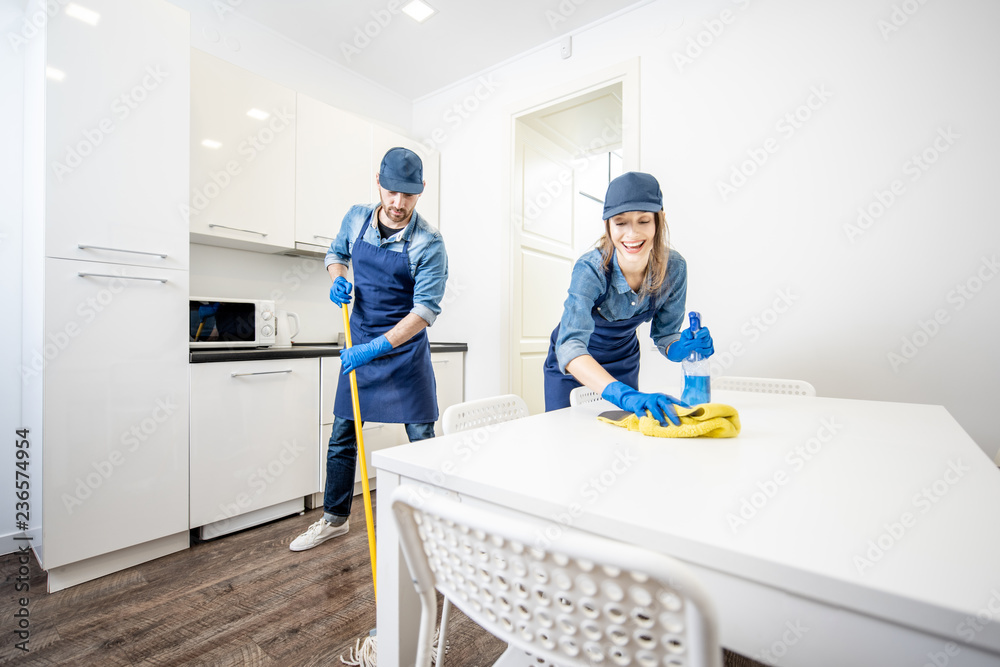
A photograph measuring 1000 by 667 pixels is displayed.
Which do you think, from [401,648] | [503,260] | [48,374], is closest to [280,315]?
[48,374]

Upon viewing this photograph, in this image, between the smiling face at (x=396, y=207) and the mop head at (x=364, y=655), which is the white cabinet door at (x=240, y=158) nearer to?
the smiling face at (x=396, y=207)

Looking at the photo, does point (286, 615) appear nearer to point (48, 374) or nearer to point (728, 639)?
point (48, 374)

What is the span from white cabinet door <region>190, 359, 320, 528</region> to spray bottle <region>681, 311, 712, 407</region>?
69.0 inches

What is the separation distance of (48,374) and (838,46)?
317cm

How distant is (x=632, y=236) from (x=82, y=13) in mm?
2000

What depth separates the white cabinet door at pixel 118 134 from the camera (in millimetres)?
1683

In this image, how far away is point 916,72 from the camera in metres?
1.91

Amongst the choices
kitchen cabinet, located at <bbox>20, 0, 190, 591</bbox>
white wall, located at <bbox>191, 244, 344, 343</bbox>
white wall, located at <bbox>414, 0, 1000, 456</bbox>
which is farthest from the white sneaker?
white wall, located at <bbox>414, 0, 1000, 456</bbox>

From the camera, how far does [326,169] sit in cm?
272

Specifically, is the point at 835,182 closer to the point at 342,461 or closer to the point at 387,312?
the point at 387,312

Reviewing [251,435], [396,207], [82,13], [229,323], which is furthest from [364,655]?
[82,13]

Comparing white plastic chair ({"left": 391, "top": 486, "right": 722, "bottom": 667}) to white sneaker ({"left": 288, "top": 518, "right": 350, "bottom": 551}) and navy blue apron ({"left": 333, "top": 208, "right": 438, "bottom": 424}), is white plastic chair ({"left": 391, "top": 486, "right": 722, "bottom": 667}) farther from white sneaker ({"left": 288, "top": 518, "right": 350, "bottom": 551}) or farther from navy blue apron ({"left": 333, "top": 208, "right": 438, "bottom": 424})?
white sneaker ({"left": 288, "top": 518, "right": 350, "bottom": 551})

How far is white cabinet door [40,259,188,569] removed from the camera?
1.68 meters

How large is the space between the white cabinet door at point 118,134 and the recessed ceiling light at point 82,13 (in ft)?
0.03
